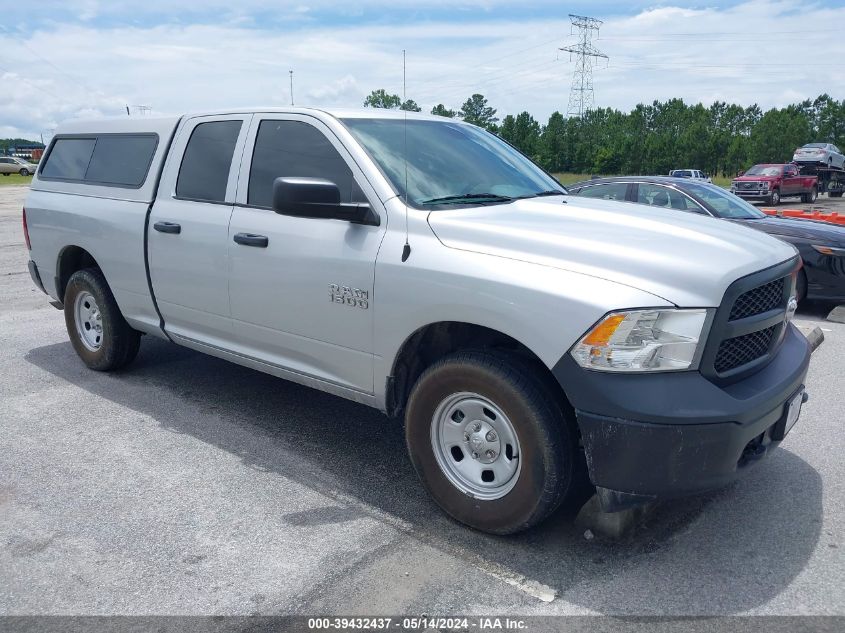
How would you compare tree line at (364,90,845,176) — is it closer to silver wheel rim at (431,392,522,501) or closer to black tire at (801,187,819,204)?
black tire at (801,187,819,204)

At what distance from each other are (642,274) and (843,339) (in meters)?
5.30

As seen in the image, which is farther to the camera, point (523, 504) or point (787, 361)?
point (787, 361)

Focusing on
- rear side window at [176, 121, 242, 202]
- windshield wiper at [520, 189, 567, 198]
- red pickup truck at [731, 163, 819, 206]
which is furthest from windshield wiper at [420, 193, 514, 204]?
red pickup truck at [731, 163, 819, 206]

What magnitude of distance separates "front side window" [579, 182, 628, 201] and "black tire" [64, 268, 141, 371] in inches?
241

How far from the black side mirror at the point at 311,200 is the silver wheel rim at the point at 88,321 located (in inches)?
115

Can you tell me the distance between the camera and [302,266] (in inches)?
156

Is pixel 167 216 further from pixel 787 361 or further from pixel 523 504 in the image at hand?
pixel 787 361

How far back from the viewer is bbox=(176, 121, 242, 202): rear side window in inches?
181

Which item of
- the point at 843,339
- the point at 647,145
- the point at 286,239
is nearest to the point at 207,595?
the point at 286,239

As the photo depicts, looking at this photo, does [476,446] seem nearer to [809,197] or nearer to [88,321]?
[88,321]

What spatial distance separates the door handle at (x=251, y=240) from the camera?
13.7 ft

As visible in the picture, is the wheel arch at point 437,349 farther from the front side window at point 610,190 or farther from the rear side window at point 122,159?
the front side window at point 610,190

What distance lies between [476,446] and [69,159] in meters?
4.50

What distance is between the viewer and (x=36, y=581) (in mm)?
3104
